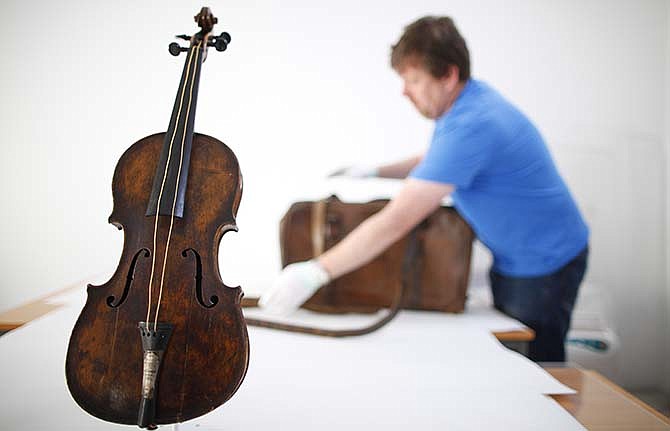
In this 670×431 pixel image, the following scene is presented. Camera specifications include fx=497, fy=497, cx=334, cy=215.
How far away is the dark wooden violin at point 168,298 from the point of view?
45 centimetres

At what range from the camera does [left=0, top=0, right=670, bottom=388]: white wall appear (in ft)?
2.04

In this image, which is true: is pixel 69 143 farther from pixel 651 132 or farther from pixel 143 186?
pixel 651 132

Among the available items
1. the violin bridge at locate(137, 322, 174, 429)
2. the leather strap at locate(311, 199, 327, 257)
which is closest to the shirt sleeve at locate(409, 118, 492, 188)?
the leather strap at locate(311, 199, 327, 257)

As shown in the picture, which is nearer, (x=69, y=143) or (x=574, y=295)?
(x=69, y=143)

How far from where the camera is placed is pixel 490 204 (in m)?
1.11

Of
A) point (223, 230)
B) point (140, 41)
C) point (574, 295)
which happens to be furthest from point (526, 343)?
point (140, 41)

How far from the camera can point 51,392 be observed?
0.62 metres

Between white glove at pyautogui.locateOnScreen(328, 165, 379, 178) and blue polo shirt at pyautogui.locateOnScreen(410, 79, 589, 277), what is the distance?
38cm

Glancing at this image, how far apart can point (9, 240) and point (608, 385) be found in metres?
0.84

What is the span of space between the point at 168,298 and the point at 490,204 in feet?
2.67

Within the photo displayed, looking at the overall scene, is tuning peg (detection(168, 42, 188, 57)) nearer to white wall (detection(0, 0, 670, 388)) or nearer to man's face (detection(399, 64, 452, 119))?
white wall (detection(0, 0, 670, 388))

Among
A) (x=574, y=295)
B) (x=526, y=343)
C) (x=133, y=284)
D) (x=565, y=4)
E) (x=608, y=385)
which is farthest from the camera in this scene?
(x=565, y=4)

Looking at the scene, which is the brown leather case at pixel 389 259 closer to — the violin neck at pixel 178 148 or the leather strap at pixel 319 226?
the leather strap at pixel 319 226

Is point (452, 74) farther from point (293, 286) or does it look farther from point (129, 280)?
point (129, 280)
